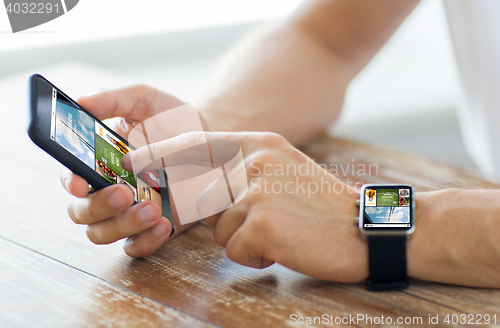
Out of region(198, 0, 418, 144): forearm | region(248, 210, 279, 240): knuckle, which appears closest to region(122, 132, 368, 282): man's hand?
region(248, 210, 279, 240): knuckle

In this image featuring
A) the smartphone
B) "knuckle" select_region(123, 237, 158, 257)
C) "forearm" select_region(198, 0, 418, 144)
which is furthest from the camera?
"forearm" select_region(198, 0, 418, 144)

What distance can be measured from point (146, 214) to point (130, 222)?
0.02 meters

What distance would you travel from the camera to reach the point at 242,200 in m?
0.51

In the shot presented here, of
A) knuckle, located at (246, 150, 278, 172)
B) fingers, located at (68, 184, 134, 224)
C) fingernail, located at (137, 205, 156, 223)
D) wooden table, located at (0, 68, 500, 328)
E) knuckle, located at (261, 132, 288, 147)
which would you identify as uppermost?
knuckle, located at (261, 132, 288, 147)

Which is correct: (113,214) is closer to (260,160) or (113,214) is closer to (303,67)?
(260,160)

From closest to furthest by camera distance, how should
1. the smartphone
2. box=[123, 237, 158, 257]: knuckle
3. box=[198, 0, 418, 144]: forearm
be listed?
the smartphone < box=[123, 237, 158, 257]: knuckle < box=[198, 0, 418, 144]: forearm

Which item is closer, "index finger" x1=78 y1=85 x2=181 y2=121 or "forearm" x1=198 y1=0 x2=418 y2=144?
"index finger" x1=78 y1=85 x2=181 y2=121

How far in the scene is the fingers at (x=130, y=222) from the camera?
20.9 inches

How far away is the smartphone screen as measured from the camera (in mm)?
481

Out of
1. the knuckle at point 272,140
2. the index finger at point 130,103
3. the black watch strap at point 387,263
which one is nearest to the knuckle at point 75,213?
the index finger at point 130,103

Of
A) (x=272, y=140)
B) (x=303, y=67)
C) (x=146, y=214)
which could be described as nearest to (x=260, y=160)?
(x=272, y=140)

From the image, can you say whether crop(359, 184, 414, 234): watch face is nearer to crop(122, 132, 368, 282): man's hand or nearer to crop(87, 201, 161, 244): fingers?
crop(122, 132, 368, 282): man's hand

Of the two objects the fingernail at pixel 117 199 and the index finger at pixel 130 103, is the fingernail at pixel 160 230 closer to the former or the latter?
the fingernail at pixel 117 199

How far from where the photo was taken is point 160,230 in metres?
0.55
